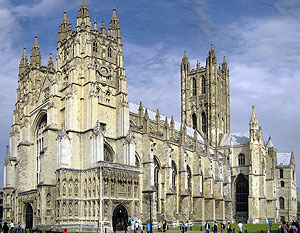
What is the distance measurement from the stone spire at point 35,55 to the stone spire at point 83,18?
1003 centimetres

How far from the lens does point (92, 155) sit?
41719 millimetres

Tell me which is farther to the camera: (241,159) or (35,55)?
(241,159)

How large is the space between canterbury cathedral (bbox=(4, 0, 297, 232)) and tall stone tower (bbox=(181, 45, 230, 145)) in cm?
1478

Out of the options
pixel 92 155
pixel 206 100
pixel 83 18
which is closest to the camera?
pixel 92 155

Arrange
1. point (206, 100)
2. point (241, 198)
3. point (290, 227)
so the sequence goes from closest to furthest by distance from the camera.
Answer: point (290, 227) → point (241, 198) → point (206, 100)

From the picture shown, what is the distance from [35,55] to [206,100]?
42418 mm

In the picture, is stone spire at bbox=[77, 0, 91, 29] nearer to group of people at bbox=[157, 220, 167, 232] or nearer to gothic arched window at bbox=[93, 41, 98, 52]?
gothic arched window at bbox=[93, 41, 98, 52]

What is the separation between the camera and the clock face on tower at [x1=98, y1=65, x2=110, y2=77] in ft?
153

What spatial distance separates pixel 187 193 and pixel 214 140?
28.2m

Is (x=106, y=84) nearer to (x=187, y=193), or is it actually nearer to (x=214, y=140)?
(x=187, y=193)

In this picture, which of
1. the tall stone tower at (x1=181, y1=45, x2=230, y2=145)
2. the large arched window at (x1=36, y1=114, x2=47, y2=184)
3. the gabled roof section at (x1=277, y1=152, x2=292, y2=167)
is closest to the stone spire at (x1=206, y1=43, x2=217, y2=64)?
the tall stone tower at (x1=181, y1=45, x2=230, y2=145)

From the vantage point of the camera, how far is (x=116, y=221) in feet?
136

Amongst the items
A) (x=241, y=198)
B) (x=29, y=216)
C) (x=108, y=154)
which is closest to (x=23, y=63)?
(x=108, y=154)

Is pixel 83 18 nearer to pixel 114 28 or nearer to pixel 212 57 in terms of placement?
pixel 114 28
